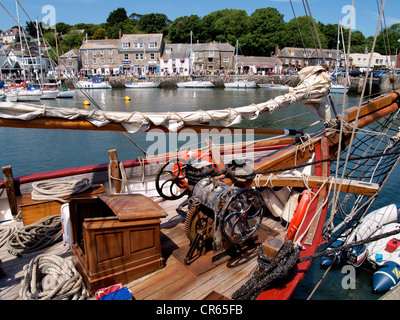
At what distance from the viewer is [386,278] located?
6234 millimetres

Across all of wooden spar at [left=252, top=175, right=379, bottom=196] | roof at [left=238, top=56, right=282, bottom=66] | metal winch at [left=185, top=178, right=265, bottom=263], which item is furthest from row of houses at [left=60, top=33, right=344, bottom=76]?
metal winch at [left=185, top=178, right=265, bottom=263]

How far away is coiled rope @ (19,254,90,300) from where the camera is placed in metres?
3.19

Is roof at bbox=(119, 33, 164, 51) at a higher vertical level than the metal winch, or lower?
higher

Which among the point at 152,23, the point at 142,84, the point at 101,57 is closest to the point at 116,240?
the point at 142,84

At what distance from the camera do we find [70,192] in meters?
5.09

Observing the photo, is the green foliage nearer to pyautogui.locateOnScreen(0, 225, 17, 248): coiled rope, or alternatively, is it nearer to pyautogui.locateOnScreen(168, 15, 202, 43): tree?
pyautogui.locateOnScreen(168, 15, 202, 43): tree

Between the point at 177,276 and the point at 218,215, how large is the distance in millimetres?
885

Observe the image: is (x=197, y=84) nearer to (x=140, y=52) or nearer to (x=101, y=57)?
(x=140, y=52)

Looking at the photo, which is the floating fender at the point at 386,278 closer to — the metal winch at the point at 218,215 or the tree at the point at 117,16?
the metal winch at the point at 218,215

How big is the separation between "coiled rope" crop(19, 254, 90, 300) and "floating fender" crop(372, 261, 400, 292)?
5.73m

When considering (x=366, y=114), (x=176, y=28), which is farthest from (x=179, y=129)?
(x=176, y=28)

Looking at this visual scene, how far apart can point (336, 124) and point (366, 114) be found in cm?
97

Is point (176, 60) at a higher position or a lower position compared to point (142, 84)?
higher

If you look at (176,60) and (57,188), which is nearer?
(57,188)
